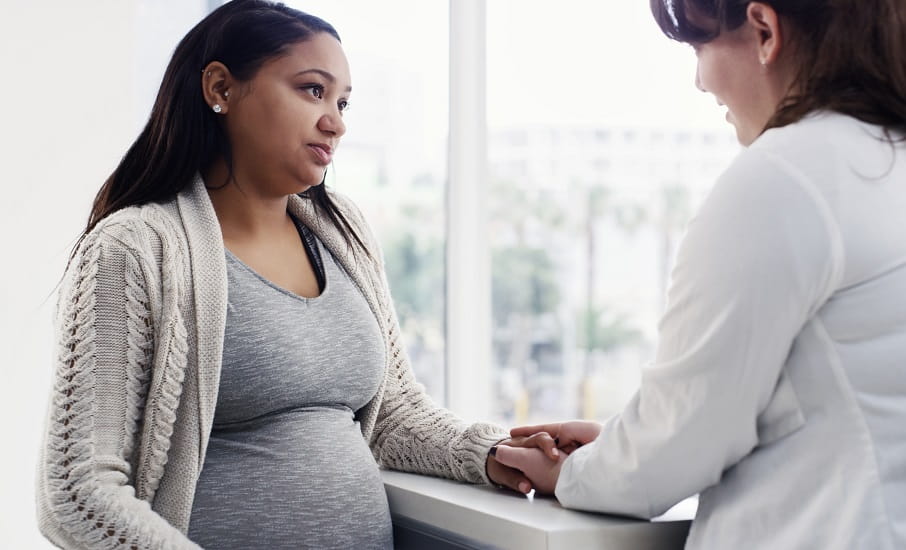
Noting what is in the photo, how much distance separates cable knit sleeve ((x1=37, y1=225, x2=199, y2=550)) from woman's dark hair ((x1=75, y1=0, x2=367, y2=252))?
0.61 ft

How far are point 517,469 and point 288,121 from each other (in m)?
0.60

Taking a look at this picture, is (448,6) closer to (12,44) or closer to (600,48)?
(600,48)

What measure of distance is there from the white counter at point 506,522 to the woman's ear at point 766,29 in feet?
1.73

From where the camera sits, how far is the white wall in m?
1.84

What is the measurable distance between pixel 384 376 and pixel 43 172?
0.89 metres

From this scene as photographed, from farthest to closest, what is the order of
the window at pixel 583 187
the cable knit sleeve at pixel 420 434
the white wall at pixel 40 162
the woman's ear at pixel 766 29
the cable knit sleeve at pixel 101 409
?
the window at pixel 583 187 < the white wall at pixel 40 162 < the cable knit sleeve at pixel 420 434 < the cable knit sleeve at pixel 101 409 < the woman's ear at pixel 766 29

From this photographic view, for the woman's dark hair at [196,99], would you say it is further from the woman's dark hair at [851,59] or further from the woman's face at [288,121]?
the woman's dark hair at [851,59]

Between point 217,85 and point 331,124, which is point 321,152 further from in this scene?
point 217,85

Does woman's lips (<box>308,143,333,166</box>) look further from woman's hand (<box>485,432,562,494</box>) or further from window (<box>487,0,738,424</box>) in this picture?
window (<box>487,0,738,424</box>)

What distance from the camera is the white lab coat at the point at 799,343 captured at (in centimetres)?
90

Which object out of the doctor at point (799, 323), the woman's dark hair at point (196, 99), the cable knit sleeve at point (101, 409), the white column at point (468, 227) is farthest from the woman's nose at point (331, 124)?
the white column at point (468, 227)

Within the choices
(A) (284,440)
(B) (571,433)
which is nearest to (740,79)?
(B) (571,433)

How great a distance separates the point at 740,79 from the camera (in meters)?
1.06

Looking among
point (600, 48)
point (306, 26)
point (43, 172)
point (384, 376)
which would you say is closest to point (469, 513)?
point (384, 376)
